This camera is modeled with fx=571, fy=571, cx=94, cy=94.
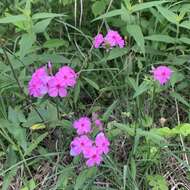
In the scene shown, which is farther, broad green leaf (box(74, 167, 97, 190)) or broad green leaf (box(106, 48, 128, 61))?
broad green leaf (box(106, 48, 128, 61))

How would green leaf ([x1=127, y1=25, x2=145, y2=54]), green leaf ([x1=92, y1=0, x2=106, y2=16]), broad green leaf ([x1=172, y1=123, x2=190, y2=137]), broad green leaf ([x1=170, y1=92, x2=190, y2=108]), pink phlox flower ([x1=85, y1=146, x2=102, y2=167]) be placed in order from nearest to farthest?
pink phlox flower ([x1=85, y1=146, x2=102, y2=167]), broad green leaf ([x1=172, y1=123, x2=190, y2=137]), green leaf ([x1=127, y1=25, x2=145, y2=54]), broad green leaf ([x1=170, y1=92, x2=190, y2=108]), green leaf ([x1=92, y1=0, x2=106, y2=16])

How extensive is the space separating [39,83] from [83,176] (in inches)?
12.2

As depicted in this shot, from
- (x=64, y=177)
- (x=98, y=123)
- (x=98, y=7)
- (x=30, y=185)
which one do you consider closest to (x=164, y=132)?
(x=98, y=123)

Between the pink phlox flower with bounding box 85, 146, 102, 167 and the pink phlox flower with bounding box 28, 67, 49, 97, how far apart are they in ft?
0.75

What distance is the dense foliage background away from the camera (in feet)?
5.91

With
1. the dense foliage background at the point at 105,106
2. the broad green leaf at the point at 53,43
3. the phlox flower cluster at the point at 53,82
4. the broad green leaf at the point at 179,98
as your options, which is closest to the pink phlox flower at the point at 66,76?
the phlox flower cluster at the point at 53,82

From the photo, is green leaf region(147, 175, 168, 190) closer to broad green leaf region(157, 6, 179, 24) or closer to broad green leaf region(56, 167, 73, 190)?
broad green leaf region(56, 167, 73, 190)

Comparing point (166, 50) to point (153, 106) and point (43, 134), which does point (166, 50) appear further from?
point (43, 134)

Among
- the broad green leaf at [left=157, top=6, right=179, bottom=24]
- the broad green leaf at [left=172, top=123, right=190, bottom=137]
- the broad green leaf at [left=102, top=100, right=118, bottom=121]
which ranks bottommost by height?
the broad green leaf at [left=102, top=100, right=118, bottom=121]

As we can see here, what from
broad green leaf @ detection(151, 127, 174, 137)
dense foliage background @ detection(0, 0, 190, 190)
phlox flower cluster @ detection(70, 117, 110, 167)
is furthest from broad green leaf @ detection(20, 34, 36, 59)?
broad green leaf @ detection(151, 127, 174, 137)

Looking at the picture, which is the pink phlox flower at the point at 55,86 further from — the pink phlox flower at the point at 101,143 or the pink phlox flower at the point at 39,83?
the pink phlox flower at the point at 101,143

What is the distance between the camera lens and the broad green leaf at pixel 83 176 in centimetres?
170

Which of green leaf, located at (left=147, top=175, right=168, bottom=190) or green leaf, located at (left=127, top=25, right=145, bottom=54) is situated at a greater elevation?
green leaf, located at (left=127, top=25, right=145, bottom=54)

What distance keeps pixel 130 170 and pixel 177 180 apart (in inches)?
7.3
